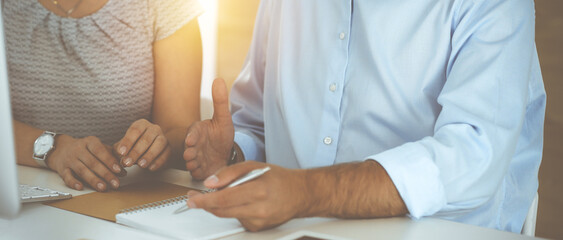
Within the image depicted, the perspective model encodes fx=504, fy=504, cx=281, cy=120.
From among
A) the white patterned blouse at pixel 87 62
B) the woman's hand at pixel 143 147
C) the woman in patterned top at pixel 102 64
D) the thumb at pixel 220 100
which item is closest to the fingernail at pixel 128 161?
the woman's hand at pixel 143 147

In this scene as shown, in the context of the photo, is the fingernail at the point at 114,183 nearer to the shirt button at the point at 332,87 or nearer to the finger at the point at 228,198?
the finger at the point at 228,198

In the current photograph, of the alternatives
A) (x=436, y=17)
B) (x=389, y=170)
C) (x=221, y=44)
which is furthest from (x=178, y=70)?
(x=221, y=44)

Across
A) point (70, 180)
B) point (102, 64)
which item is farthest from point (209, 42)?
point (70, 180)

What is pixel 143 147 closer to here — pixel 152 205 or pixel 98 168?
pixel 98 168

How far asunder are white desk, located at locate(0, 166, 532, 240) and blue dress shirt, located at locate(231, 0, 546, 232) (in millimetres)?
51

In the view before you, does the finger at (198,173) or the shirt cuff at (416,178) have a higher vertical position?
the shirt cuff at (416,178)

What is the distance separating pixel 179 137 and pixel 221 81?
340 millimetres

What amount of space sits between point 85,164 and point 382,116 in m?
0.68

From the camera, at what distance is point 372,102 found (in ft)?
4.02

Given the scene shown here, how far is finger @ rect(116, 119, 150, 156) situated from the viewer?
1.08m

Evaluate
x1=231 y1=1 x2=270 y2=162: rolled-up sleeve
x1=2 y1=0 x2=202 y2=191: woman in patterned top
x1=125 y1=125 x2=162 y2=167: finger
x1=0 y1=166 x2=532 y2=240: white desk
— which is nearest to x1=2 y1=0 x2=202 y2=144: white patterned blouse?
x1=2 y1=0 x2=202 y2=191: woman in patterned top

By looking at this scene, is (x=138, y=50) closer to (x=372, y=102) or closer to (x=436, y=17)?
(x=372, y=102)

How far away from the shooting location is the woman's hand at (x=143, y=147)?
3.56 ft

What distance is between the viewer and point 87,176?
3.37 feet
